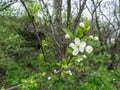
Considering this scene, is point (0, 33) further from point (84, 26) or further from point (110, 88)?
point (84, 26)

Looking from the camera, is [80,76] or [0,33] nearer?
[80,76]

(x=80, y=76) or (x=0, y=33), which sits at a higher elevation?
(x=0, y=33)

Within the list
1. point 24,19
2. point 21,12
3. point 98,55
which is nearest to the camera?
point 98,55

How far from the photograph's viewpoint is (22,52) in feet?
22.0

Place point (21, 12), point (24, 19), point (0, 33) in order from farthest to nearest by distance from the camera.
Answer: point (24, 19)
point (21, 12)
point (0, 33)

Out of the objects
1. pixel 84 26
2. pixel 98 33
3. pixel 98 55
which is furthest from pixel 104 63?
pixel 84 26

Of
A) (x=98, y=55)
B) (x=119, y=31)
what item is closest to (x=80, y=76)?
(x=98, y=55)

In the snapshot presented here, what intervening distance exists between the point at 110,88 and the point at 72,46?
14.4ft

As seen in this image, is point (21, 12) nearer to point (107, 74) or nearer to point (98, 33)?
point (98, 33)

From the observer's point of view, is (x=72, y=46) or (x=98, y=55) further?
(x=98, y=55)

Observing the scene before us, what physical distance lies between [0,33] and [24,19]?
5.30 feet

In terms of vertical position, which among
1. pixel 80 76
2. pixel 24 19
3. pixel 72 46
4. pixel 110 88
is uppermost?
pixel 72 46

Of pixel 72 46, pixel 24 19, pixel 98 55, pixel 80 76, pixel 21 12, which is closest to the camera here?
pixel 72 46

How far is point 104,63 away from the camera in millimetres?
6383
